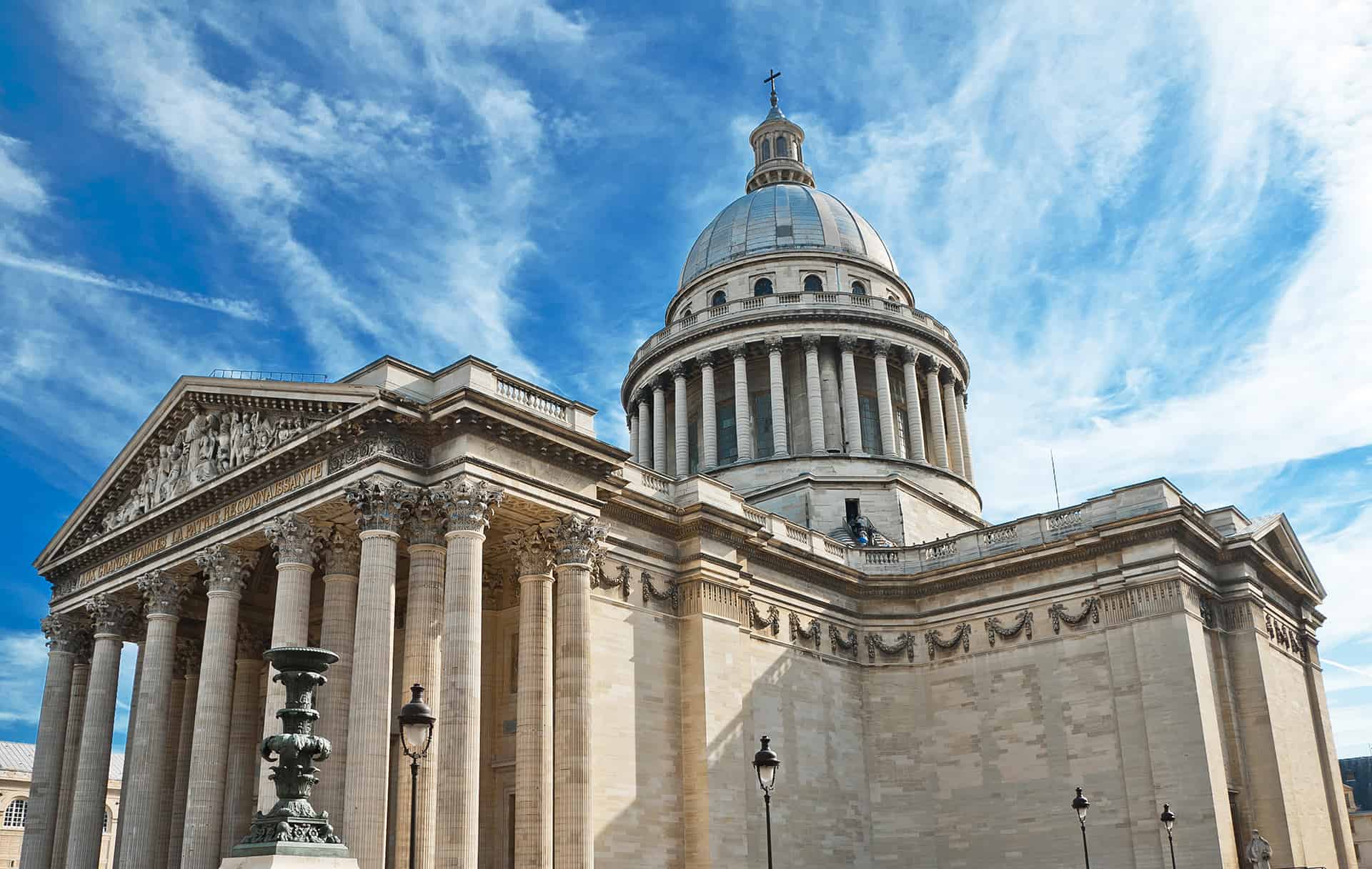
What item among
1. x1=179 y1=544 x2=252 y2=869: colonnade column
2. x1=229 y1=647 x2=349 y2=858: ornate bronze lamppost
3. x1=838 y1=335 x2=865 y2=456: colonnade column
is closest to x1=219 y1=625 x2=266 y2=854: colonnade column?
x1=179 y1=544 x2=252 y2=869: colonnade column

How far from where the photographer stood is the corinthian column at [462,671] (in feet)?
91.1

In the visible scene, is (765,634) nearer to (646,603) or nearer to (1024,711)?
(646,603)

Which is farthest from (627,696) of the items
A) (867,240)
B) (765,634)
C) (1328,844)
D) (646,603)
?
(867,240)

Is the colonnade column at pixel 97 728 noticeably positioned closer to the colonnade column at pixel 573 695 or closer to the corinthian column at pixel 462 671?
the corinthian column at pixel 462 671

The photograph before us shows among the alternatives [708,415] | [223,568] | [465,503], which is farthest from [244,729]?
[708,415]

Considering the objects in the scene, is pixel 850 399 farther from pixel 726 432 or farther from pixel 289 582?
pixel 289 582

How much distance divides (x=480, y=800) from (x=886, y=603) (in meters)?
18.8

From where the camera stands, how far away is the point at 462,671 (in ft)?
94.5

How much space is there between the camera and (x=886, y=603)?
4678 centimetres

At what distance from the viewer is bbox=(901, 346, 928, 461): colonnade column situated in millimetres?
57469

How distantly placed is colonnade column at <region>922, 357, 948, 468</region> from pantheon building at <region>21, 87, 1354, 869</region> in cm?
426

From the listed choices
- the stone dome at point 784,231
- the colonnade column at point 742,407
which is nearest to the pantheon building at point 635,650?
the colonnade column at point 742,407

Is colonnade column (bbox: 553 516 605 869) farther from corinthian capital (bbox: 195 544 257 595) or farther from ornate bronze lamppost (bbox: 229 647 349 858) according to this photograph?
ornate bronze lamppost (bbox: 229 647 349 858)

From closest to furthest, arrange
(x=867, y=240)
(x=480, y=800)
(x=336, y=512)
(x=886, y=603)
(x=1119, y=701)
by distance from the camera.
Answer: (x=336, y=512), (x=480, y=800), (x=1119, y=701), (x=886, y=603), (x=867, y=240)
